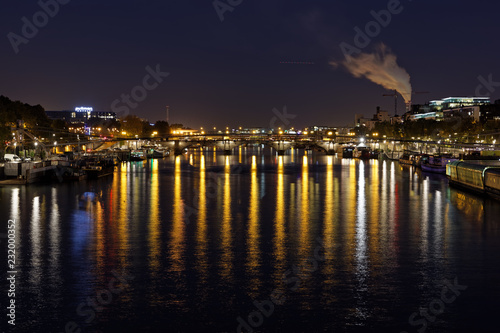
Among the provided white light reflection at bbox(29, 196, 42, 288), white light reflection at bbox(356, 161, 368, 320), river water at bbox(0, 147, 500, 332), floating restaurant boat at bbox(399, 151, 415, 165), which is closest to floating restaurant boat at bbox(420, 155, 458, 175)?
floating restaurant boat at bbox(399, 151, 415, 165)

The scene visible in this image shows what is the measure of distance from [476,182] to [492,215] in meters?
14.2

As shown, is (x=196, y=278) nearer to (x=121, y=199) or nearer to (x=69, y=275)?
(x=69, y=275)

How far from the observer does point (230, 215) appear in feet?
115

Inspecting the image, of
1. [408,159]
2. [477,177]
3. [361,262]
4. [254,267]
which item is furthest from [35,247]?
[408,159]

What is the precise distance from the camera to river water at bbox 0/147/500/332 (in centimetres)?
1584

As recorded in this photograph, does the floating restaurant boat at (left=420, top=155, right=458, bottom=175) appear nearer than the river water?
No

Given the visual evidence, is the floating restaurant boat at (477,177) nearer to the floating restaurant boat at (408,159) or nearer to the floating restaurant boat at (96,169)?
the floating restaurant boat at (408,159)

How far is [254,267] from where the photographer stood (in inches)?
829

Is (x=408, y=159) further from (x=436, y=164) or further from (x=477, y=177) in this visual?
(x=477, y=177)

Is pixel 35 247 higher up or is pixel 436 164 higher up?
pixel 436 164

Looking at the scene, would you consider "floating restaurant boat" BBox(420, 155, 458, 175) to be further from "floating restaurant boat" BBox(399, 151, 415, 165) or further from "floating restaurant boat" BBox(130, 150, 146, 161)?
"floating restaurant boat" BBox(130, 150, 146, 161)

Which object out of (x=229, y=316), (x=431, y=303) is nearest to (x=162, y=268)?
(x=229, y=316)

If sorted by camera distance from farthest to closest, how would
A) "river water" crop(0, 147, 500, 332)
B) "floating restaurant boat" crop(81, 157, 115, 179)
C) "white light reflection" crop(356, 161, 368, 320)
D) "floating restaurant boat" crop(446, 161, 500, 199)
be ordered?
"floating restaurant boat" crop(81, 157, 115, 179)
"floating restaurant boat" crop(446, 161, 500, 199)
"white light reflection" crop(356, 161, 368, 320)
"river water" crop(0, 147, 500, 332)

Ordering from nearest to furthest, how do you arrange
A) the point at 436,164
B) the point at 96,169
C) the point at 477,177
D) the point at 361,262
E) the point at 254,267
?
the point at 254,267 → the point at 361,262 → the point at 477,177 → the point at 96,169 → the point at 436,164
